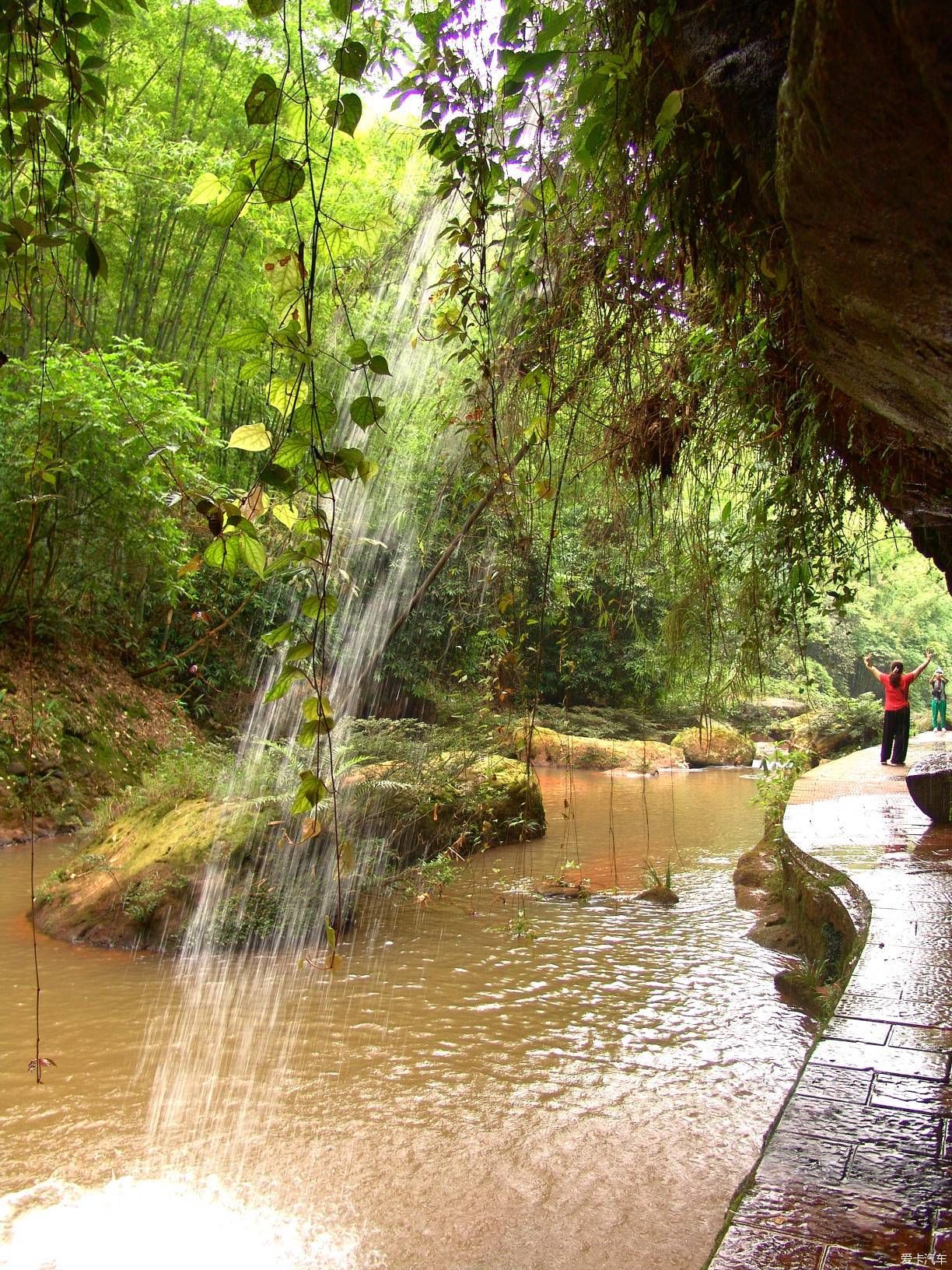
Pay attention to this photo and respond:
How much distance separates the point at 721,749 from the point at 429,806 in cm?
1162

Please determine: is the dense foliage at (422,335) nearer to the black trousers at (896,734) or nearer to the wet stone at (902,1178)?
the wet stone at (902,1178)

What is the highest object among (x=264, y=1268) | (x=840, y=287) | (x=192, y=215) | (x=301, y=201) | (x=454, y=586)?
(x=192, y=215)

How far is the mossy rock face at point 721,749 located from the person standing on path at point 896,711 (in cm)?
711

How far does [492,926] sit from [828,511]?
394 cm

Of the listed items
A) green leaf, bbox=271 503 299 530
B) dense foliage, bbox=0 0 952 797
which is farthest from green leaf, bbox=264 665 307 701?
green leaf, bbox=271 503 299 530

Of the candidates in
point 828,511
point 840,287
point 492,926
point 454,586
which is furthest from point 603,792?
point 840,287

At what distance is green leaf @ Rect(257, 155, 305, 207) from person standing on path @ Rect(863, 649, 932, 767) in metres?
9.52

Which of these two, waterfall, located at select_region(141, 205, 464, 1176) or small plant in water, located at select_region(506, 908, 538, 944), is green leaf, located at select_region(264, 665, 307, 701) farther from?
small plant in water, located at select_region(506, 908, 538, 944)

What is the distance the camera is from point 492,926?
6.70 metres

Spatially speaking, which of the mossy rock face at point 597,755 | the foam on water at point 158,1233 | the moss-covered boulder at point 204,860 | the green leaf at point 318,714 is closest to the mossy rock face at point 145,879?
the moss-covered boulder at point 204,860

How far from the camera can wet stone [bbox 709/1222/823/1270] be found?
1914mm

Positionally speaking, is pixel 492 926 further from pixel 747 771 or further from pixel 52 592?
pixel 747 771

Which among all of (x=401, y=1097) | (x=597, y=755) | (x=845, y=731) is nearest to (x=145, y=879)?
(x=401, y=1097)

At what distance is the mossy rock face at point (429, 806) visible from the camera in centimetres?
749
